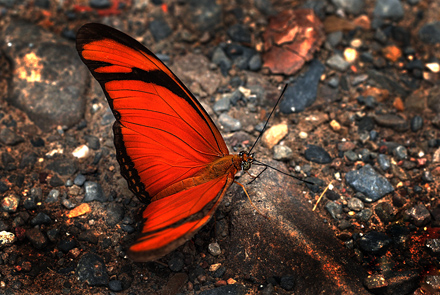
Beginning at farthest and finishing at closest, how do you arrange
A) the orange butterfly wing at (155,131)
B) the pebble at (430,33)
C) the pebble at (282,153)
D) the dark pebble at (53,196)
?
the pebble at (430,33) < the pebble at (282,153) < the dark pebble at (53,196) < the orange butterfly wing at (155,131)

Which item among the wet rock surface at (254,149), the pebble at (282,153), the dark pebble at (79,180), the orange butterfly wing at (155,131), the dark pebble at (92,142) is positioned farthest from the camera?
the dark pebble at (92,142)

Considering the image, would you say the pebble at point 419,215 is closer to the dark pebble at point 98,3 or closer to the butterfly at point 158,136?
the butterfly at point 158,136

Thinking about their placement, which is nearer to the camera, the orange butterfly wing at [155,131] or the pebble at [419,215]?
the orange butterfly wing at [155,131]

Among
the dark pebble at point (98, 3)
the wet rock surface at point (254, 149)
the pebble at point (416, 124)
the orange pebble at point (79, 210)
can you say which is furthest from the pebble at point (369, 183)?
the dark pebble at point (98, 3)

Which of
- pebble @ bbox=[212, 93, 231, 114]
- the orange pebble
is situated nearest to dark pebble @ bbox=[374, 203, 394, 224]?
pebble @ bbox=[212, 93, 231, 114]

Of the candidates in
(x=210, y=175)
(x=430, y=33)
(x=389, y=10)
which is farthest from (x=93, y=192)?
(x=430, y=33)

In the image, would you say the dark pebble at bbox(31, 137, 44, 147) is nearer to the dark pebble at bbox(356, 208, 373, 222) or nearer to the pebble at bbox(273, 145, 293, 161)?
the pebble at bbox(273, 145, 293, 161)

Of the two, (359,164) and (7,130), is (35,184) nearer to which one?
(7,130)
